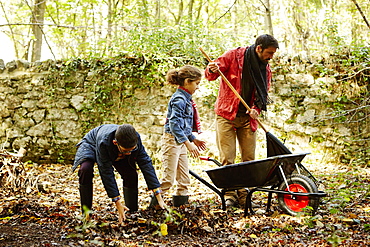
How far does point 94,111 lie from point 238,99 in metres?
3.83

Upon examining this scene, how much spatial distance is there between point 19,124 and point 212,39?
13.5 ft

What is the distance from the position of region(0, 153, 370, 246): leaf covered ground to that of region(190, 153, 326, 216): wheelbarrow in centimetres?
15

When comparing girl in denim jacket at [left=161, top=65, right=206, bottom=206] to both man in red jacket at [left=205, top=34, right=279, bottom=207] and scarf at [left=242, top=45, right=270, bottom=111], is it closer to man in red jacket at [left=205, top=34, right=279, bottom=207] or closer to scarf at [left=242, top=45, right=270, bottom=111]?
man in red jacket at [left=205, top=34, right=279, bottom=207]

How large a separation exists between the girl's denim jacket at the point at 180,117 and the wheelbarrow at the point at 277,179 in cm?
42

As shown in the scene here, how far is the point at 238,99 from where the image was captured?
3369 mm

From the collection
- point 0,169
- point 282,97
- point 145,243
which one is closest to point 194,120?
point 145,243

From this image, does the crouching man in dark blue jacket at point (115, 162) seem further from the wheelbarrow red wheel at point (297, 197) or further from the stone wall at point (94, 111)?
the stone wall at point (94, 111)

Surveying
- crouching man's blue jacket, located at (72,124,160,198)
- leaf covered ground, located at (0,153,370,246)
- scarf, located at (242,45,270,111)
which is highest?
scarf, located at (242,45,270,111)

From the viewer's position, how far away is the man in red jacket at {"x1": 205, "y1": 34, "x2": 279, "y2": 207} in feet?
11.0

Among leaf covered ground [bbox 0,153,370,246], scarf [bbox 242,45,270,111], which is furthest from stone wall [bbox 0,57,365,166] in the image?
scarf [bbox 242,45,270,111]

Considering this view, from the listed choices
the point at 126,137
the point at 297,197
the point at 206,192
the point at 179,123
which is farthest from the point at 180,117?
the point at 206,192

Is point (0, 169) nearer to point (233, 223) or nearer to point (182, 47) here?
point (233, 223)

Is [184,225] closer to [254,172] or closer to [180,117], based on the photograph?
[254,172]

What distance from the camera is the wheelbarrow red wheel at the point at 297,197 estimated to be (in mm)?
2834
